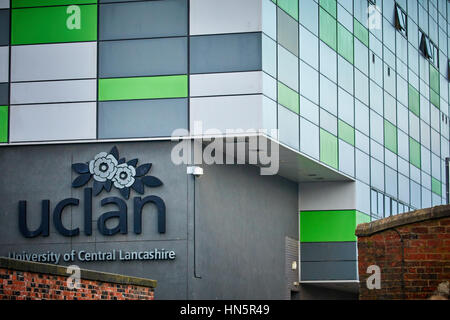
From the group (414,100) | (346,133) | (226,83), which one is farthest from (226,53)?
(414,100)

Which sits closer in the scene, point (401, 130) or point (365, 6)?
point (365, 6)

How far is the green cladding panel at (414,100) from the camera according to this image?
45.6 m

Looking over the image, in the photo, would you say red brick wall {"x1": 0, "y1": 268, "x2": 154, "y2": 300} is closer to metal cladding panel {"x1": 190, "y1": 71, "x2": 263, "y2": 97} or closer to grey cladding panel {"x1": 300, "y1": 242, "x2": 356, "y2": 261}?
metal cladding panel {"x1": 190, "y1": 71, "x2": 263, "y2": 97}

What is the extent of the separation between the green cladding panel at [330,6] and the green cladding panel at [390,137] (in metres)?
6.61

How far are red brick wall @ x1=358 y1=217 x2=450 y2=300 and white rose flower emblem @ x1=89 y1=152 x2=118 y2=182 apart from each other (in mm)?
15303

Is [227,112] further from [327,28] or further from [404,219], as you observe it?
[404,219]

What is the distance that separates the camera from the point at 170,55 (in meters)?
30.0

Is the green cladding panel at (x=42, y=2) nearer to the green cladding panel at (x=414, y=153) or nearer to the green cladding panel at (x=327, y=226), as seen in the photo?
the green cladding panel at (x=327, y=226)

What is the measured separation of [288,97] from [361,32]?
9045 millimetres

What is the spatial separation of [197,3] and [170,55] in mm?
1696

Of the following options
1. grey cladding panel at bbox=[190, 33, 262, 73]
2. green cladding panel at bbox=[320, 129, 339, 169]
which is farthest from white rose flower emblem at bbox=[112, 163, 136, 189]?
green cladding panel at bbox=[320, 129, 339, 169]

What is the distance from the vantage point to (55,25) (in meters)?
30.7

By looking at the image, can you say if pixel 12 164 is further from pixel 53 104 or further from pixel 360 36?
pixel 360 36
